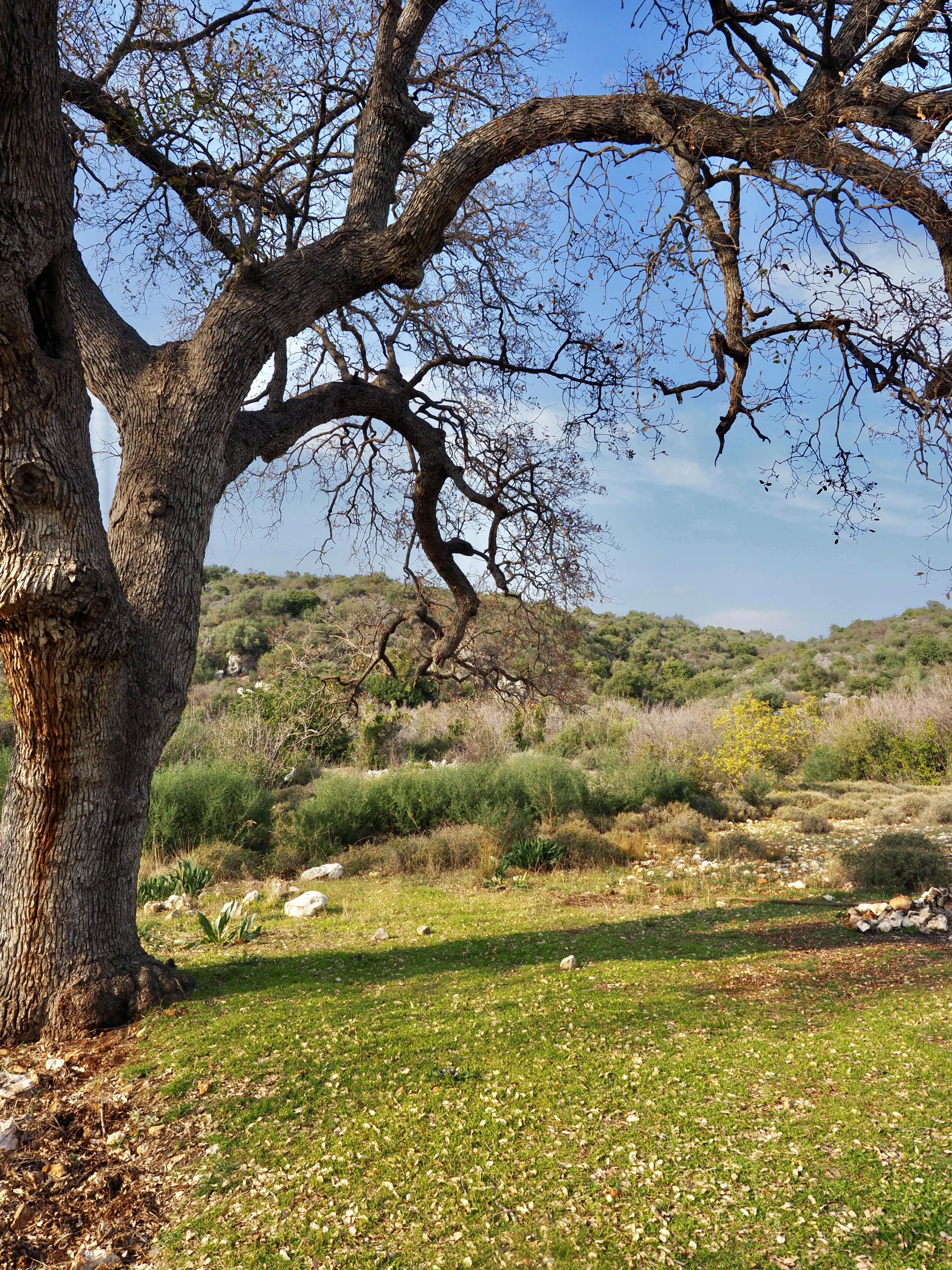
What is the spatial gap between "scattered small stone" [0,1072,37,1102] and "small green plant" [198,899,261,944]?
228cm

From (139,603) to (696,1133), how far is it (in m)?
3.95

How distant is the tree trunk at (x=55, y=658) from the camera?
367 centimetres

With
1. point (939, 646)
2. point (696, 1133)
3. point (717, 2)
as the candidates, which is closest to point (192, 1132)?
point (696, 1133)

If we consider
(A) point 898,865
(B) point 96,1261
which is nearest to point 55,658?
(B) point 96,1261

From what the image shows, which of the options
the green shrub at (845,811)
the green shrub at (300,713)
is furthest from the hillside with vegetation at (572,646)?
the green shrub at (845,811)

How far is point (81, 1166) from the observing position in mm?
3047

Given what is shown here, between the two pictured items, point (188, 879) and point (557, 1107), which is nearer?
point (557, 1107)

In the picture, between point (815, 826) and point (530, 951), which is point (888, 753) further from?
point (530, 951)

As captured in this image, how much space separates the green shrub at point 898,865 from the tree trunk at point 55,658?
25.3ft

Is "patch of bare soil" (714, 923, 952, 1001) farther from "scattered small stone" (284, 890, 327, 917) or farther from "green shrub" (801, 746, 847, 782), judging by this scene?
"green shrub" (801, 746, 847, 782)

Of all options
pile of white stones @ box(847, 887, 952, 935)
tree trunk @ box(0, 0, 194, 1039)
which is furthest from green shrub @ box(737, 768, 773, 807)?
tree trunk @ box(0, 0, 194, 1039)

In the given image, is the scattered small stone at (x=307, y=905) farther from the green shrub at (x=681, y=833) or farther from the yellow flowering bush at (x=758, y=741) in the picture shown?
the yellow flowering bush at (x=758, y=741)

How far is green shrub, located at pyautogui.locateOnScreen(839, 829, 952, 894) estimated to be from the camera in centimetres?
857

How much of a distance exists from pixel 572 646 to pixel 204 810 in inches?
242
